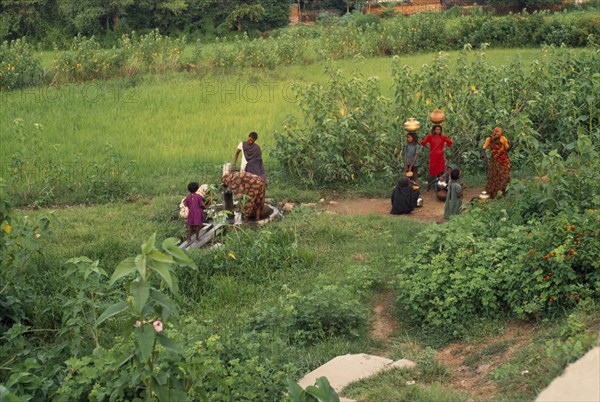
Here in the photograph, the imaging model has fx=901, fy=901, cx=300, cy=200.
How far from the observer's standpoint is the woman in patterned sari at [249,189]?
8.90 m

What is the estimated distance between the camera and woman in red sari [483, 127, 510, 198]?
919cm

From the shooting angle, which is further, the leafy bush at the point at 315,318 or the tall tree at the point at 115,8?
the tall tree at the point at 115,8

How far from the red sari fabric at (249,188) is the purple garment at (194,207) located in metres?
0.59

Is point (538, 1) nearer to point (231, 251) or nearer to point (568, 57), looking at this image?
point (568, 57)

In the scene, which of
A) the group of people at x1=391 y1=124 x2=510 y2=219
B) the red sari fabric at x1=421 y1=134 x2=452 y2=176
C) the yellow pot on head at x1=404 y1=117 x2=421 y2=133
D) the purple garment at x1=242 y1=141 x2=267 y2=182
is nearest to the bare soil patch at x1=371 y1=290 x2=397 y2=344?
the group of people at x1=391 y1=124 x2=510 y2=219

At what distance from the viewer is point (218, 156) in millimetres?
11656

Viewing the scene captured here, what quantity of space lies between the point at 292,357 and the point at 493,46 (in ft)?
52.8

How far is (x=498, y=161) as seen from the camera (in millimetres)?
9211

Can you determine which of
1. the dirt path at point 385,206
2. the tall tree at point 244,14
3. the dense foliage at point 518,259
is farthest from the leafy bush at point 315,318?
the tall tree at point 244,14

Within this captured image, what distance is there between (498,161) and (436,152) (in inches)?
36.1

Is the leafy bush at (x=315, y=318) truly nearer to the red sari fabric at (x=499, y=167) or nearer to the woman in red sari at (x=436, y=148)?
the red sari fabric at (x=499, y=167)

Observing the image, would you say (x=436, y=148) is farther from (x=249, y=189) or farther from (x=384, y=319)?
(x=384, y=319)

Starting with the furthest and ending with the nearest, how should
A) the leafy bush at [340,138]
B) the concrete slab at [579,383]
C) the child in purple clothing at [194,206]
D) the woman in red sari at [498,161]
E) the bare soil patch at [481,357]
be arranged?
1. the leafy bush at [340,138]
2. the woman in red sari at [498,161]
3. the child in purple clothing at [194,206]
4. the bare soil patch at [481,357]
5. the concrete slab at [579,383]

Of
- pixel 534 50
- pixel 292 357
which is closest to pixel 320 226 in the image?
pixel 292 357
